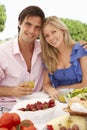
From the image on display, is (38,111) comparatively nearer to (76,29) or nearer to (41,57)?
(41,57)

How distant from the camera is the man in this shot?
150 inches

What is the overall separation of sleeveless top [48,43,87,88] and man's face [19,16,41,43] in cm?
45

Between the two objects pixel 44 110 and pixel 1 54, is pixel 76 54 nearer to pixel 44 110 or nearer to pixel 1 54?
pixel 1 54

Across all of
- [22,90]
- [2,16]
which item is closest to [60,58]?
[22,90]

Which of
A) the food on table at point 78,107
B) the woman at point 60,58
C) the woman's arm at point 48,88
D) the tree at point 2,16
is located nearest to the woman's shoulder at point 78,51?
the woman at point 60,58

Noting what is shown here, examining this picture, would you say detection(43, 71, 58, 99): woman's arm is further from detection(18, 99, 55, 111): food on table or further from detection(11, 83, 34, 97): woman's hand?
detection(18, 99, 55, 111): food on table

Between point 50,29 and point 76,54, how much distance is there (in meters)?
0.40

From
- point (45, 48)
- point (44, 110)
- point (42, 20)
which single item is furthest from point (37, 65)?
point (44, 110)

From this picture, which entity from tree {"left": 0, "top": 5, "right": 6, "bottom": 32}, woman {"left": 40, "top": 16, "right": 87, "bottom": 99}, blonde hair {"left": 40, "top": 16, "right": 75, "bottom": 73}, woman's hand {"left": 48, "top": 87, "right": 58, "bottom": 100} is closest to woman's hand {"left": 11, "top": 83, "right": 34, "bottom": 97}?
woman's hand {"left": 48, "top": 87, "right": 58, "bottom": 100}

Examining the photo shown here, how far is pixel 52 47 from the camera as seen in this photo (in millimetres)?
4078

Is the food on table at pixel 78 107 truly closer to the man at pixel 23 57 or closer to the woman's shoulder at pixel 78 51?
the man at pixel 23 57

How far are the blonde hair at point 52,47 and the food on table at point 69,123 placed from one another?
5.33 ft

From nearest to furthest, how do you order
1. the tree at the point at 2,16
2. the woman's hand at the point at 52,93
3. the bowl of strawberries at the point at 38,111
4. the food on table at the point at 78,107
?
1. the food on table at the point at 78,107
2. the bowl of strawberries at the point at 38,111
3. the woman's hand at the point at 52,93
4. the tree at the point at 2,16

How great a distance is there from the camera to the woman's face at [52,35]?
3850 millimetres
